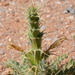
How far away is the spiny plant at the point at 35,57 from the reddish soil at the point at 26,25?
72 cm

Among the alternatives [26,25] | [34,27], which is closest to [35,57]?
[34,27]

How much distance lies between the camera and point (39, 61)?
3.50 meters

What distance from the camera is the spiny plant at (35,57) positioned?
3257mm

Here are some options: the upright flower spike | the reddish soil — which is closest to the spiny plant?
the upright flower spike

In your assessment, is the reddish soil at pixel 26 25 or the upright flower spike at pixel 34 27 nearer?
the upright flower spike at pixel 34 27

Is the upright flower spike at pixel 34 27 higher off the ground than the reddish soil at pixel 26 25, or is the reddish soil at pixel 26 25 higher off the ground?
the upright flower spike at pixel 34 27

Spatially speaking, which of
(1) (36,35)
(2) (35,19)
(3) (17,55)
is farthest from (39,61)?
(3) (17,55)

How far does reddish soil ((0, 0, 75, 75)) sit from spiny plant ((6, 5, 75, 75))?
2.36 ft

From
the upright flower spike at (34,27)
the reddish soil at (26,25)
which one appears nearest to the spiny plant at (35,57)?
the upright flower spike at (34,27)

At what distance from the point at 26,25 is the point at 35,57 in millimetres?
2243

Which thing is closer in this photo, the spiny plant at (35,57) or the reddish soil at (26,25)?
the spiny plant at (35,57)

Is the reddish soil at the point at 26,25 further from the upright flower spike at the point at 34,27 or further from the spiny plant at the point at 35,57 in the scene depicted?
the upright flower spike at the point at 34,27

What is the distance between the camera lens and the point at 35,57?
3.53 metres

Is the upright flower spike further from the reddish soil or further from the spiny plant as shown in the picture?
the reddish soil
